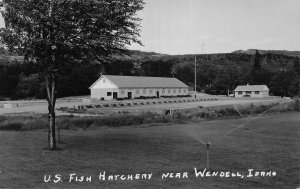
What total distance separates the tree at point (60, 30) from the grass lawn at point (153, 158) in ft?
8.42

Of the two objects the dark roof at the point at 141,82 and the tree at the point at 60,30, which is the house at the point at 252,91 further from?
the tree at the point at 60,30

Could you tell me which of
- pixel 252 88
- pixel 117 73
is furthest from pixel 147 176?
pixel 252 88

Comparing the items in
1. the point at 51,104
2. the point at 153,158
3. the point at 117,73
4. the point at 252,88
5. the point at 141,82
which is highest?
the point at 117,73

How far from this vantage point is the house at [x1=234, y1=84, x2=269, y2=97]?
117312 millimetres

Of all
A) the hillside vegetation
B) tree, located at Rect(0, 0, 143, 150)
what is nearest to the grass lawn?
tree, located at Rect(0, 0, 143, 150)

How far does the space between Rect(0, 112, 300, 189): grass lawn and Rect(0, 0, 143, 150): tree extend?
257cm

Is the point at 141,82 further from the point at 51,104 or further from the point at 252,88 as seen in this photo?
the point at 51,104

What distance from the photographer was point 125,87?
87.8 meters

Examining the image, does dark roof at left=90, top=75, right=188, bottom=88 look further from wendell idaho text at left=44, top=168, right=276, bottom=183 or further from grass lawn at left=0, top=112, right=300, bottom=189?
wendell idaho text at left=44, top=168, right=276, bottom=183

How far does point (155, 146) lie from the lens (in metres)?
18.1

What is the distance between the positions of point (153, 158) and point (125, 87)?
73346mm

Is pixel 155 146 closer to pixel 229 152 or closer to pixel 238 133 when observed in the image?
pixel 229 152

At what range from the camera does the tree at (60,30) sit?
15.5 metres

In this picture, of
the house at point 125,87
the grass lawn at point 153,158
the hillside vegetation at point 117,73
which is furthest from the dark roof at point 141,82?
the grass lawn at point 153,158
